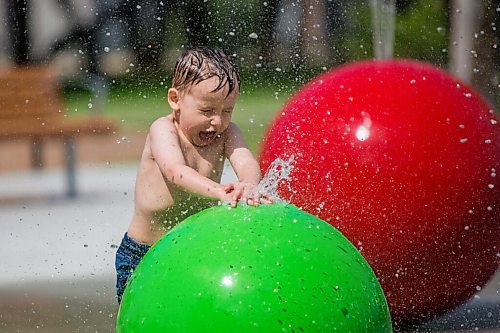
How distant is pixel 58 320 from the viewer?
6.33 m

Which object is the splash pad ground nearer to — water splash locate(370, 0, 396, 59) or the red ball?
the red ball

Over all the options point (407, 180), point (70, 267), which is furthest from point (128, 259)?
point (70, 267)

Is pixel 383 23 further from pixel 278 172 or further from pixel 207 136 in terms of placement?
pixel 207 136

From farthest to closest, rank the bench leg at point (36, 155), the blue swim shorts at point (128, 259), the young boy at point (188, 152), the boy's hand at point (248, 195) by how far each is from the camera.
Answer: the bench leg at point (36, 155), the blue swim shorts at point (128, 259), the young boy at point (188, 152), the boy's hand at point (248, 195)

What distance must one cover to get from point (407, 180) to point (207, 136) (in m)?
1.01

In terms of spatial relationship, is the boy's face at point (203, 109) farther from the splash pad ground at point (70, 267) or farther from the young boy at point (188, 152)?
the splash pad ground at point (70, 267)

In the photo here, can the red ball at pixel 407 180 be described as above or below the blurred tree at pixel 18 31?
below

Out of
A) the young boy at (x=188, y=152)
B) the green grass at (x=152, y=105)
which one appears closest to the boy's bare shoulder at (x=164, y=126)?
the young boy at (x=188, y=152)

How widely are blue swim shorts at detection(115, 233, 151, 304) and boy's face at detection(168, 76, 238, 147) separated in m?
0.60

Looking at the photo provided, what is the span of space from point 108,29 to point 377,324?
2267cm

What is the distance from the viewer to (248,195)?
4.40 m

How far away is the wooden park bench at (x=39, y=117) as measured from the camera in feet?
38.2

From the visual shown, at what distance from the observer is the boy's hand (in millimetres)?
4359

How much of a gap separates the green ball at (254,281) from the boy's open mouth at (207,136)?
0.90 meters
